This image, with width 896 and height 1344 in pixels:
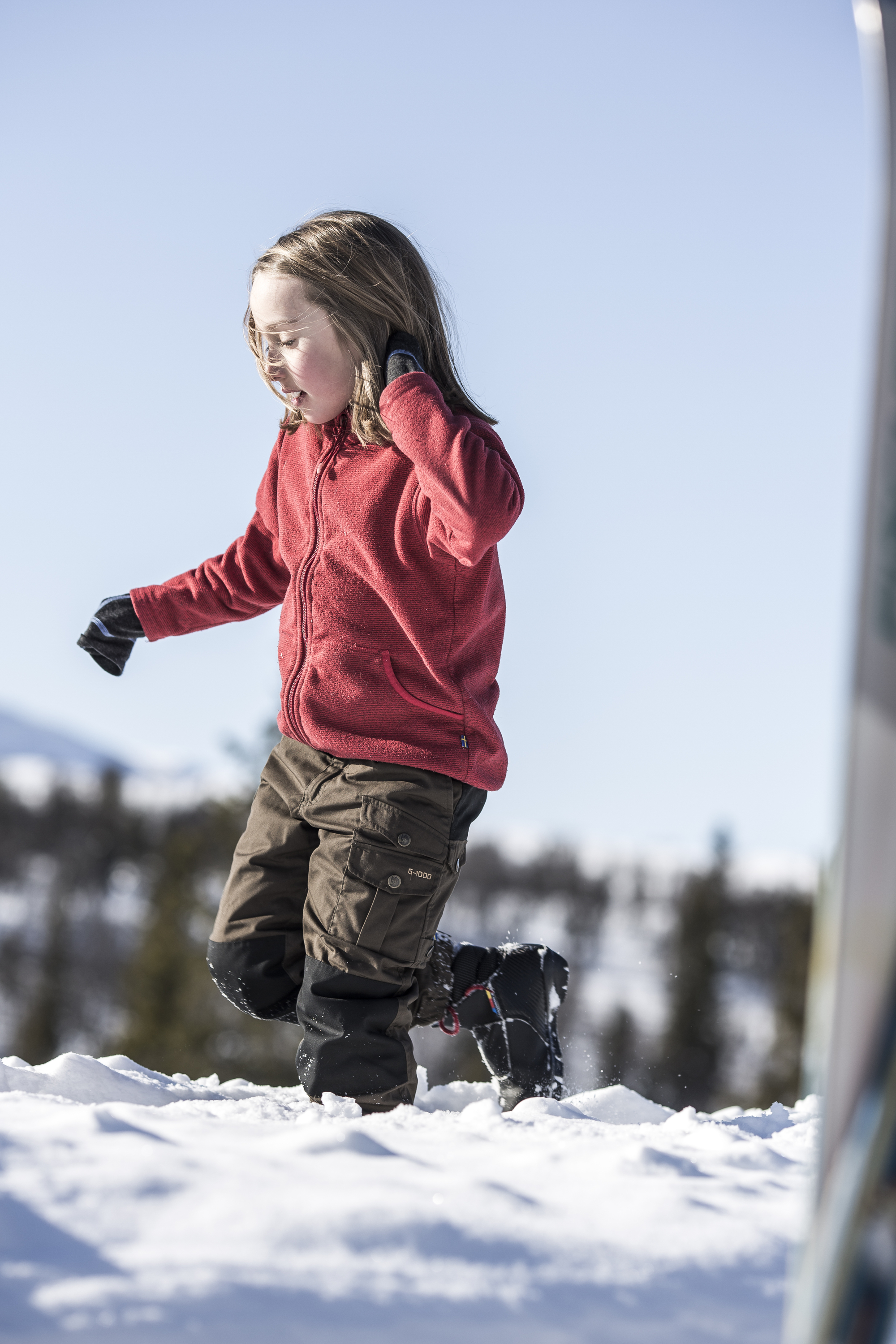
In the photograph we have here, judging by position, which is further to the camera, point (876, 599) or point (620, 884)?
point (620, 884)

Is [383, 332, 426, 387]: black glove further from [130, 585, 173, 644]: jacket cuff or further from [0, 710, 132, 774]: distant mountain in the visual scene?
[0, 710, 132, 774]: distant mountain

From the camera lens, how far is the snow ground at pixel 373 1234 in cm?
115

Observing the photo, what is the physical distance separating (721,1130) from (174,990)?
106 ft

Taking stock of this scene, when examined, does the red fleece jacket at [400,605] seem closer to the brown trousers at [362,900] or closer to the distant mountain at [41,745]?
the brown trousers at [362,900]

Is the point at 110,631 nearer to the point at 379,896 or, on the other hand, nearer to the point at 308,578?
the point at 308,578

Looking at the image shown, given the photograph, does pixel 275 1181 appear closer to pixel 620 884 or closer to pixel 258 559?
pixel 258 559

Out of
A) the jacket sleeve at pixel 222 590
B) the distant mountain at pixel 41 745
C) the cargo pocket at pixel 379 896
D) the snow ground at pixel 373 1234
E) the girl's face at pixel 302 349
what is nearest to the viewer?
the snow ground at pixel 373 1234

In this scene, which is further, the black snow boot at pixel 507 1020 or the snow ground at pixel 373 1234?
the black snow boot at pixel 507 1020

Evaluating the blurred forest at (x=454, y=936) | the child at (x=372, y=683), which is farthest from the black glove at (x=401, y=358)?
the blurred forest at (x=454, y=936)

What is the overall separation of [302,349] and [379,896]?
3.97ft

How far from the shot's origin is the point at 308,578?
2.57 meters

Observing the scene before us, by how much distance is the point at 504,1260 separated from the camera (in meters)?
1.26

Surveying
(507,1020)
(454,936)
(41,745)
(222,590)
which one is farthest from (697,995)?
(41,745)

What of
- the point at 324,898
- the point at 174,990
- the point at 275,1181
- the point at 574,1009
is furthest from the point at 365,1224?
the point at 574,1009
